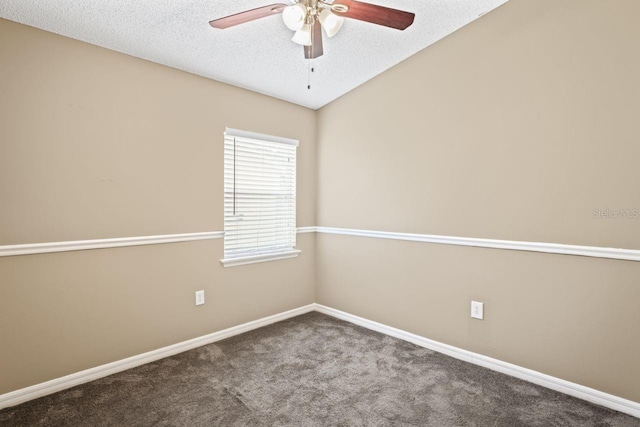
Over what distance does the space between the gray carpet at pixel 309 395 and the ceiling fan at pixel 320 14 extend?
85.0 inches

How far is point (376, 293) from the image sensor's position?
3.17m

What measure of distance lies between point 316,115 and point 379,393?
283 cm

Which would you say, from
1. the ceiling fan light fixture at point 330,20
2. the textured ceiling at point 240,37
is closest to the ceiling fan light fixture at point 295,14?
the ceiling fan light fixture at point 330,20

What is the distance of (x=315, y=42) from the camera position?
192 centimetres

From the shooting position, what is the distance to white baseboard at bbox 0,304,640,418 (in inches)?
77.9

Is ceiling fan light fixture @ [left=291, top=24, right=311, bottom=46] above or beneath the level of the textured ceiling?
beneath

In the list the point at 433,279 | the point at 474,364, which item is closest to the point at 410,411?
the point at 474,364

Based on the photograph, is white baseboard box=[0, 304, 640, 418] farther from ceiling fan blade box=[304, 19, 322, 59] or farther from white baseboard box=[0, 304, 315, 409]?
ceiling fan blade box=[304, 19, 322, 59]

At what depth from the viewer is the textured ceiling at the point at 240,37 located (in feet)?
6.47

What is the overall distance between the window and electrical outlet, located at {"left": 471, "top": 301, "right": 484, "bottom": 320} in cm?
180

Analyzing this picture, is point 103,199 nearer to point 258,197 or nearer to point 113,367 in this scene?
point 113,367

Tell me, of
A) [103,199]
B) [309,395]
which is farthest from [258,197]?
[309,395]

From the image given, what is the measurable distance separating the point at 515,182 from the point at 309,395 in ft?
6.57

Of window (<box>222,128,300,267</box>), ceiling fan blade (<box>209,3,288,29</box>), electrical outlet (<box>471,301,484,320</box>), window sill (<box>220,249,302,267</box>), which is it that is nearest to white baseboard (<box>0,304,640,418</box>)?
electrical outlet (<box>471,301,484,320</box>)
